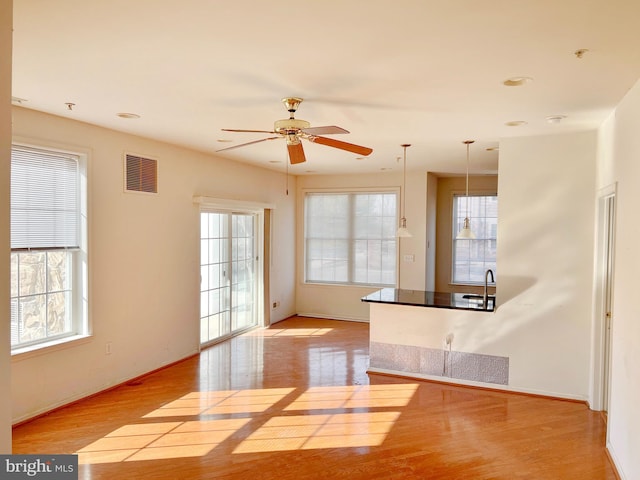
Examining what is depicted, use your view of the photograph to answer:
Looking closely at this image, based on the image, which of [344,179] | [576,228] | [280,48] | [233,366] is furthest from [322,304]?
[280,48]

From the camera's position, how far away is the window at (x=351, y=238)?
776cm

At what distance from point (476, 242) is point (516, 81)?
5.47m

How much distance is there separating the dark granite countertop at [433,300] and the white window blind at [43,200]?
10.1 feet

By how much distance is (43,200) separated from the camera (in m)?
3.93

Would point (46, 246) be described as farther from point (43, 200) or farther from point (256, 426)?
point (256, 426)

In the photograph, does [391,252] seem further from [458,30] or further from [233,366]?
[458,30]

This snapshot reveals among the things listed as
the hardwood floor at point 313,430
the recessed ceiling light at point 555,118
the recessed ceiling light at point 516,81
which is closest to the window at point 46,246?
the hardwood floor at point 313,430

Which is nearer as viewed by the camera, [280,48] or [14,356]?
[280,48]

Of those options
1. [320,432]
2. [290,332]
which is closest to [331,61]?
[320,432]

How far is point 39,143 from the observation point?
383cm

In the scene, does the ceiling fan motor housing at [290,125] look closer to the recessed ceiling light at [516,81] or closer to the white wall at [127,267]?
the recessed ceiling light at [516,81]

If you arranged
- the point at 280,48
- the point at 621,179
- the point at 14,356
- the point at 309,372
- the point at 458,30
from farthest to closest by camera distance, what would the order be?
the point at 309,372
the point at 14,356
the point at 621,179
the point at 280,48
the point at 458,30

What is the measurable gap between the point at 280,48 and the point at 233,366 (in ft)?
12.9

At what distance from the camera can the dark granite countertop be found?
478cm
